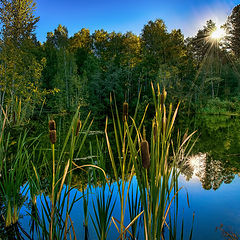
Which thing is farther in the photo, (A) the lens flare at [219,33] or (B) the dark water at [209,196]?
(A) the lens flare at [219,33]

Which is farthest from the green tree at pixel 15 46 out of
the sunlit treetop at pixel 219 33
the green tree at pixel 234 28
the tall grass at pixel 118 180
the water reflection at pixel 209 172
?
the sunlit treetop at pixel 219 33

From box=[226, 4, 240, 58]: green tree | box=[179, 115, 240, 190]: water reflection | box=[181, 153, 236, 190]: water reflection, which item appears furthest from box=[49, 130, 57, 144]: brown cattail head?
box=[226, 4, 240, 58]: green tree

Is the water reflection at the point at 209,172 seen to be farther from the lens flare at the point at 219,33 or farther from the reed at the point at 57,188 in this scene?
the lens flare at the point at 219,33

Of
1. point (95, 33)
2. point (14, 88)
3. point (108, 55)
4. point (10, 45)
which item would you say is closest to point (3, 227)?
point (14, 88)

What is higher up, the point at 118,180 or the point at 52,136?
the point at 52,136

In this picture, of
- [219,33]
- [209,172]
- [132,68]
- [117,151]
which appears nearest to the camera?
[209,172]

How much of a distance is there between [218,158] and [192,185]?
2.60 metres

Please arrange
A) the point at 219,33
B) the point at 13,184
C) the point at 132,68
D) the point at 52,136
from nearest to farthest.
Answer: the point at 52,136, the point at 13,184, the point at 219,33, the point at 132,68

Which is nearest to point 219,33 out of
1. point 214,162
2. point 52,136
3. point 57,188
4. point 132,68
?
point 132,68

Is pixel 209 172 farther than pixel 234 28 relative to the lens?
No

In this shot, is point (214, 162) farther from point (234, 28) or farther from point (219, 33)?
point (219, 33)

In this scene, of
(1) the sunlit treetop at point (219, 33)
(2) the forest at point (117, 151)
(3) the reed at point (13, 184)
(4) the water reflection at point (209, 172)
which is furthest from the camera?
(1) the sunlit treetop at point (219, 33)

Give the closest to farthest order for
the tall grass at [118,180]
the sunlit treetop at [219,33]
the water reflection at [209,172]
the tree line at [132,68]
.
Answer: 1. the tall grass at [118,180]
2. the water reflection at [209,172]
3. the sunlit treetop at [219,33]
4. the tree line at [132,68]

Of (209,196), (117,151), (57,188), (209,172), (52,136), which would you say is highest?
(52,136)
